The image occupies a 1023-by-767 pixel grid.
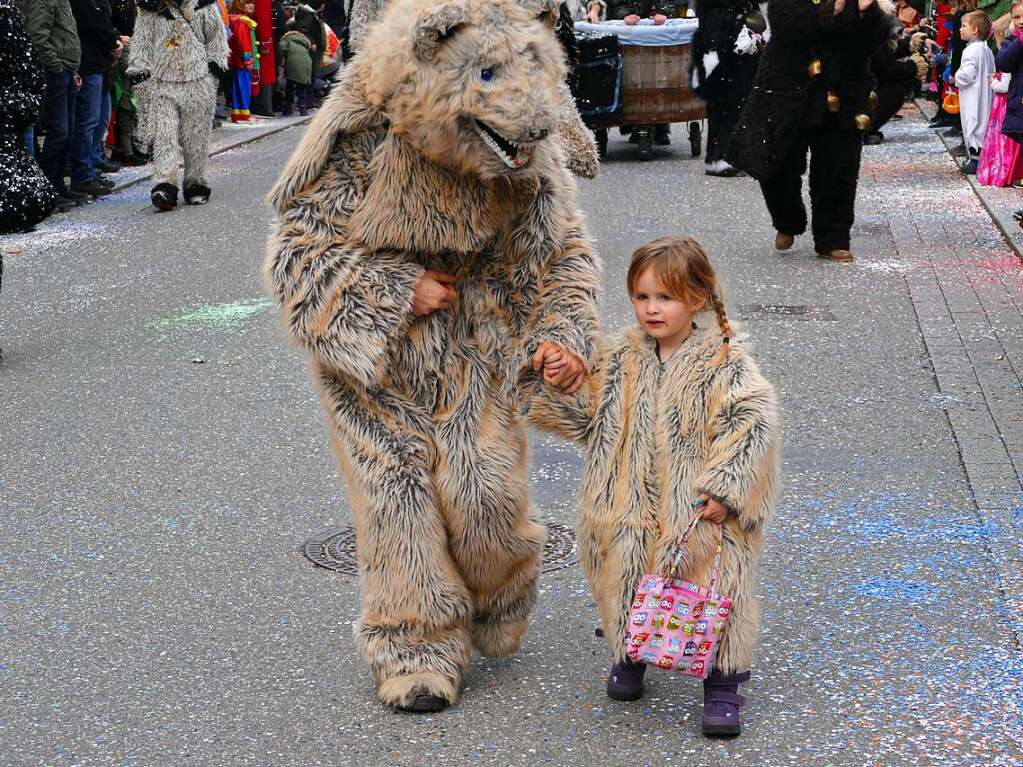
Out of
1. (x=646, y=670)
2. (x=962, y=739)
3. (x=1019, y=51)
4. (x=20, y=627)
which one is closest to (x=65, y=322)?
(x=20, y=627)

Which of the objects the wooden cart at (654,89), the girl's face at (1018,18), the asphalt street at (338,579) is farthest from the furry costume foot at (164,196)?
the girl's face at (1018,18)

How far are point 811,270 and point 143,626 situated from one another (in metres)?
6.51

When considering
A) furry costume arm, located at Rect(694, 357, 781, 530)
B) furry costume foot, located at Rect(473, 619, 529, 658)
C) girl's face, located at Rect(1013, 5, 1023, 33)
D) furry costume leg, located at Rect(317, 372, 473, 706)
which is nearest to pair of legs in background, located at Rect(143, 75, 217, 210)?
girl's face, located at Rect(1013, 5, 1023, 33)

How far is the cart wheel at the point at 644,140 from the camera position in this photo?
15.8 m

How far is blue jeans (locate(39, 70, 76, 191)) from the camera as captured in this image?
44.3ft

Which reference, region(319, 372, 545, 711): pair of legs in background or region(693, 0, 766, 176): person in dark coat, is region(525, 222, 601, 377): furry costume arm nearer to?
region(319, 372, 545, 711): pair of legs in background

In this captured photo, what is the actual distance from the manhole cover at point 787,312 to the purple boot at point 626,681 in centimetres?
500

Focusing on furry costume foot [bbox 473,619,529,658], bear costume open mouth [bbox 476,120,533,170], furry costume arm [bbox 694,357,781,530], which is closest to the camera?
furry costume arm [bbox 694,357,781,530]

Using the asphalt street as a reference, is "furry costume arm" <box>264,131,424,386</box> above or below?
above

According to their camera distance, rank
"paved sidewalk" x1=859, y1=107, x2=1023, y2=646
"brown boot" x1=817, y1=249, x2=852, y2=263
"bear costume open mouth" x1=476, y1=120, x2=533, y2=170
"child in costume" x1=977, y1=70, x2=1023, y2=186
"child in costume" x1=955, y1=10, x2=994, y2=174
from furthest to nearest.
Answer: "child in costume" x1=955, y1=10, x2=994, y2=174 < "child in costume" x1=977, y1=70, x2=1023, y2=186 < "brown boot" x1=817, y1=249, x2=852, y2=263 < "paved sidewalk" x1=859, y1=107, x2=1023, y2=646 < "bear costume open mouth" x1=476, y1=120, x2=533, y2=170

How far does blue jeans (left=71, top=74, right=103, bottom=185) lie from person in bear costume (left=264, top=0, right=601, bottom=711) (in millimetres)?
11091

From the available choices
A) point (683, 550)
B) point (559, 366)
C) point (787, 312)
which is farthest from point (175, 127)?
point (683, 550)

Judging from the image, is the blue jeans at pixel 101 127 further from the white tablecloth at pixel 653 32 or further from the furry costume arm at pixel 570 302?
the furry costume arm at pixel 570 302

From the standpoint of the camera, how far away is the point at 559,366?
3.87 metres
